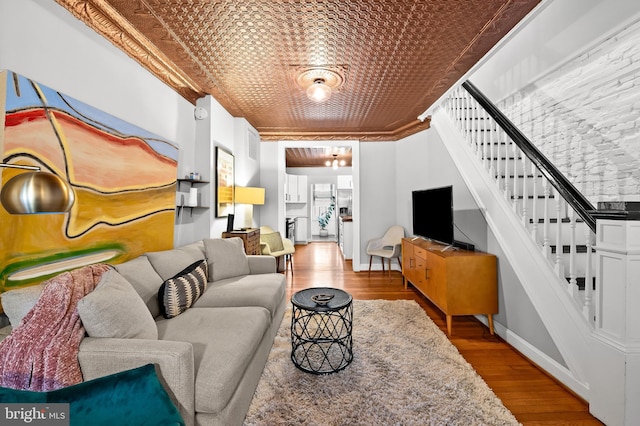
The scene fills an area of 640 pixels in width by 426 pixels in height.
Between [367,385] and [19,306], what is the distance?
191 centimetres

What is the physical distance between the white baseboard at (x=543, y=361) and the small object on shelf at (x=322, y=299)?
5.43 ft

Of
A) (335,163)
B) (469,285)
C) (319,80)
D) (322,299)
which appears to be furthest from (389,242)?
(335,163)

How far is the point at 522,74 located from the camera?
3.32m

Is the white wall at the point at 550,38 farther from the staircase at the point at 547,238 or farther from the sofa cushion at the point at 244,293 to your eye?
the sofa cushion at the point at 244,293

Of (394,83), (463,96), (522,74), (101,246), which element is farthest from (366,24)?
(101,246)

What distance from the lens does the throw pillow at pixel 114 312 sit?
4.26ft

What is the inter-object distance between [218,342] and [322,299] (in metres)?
0.84

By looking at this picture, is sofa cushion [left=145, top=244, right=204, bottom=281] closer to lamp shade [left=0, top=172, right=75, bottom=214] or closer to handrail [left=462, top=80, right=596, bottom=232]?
lamp shade [left=0, top=172, right=75, bottom=214]

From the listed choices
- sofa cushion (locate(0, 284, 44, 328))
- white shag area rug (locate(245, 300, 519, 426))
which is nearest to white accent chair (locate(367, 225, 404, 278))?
white shag area rug (locate(245, 300, 519, 426))

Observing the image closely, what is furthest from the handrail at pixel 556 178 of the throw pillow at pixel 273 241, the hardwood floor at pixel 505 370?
the throw pillow at pixel 273 241

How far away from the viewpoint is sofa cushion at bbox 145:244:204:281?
86.1 inches

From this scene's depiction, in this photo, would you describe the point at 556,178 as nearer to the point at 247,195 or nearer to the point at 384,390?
the point at 384,390

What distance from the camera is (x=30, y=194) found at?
942 millimetres

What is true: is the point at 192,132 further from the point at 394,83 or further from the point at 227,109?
the point at 394,83
